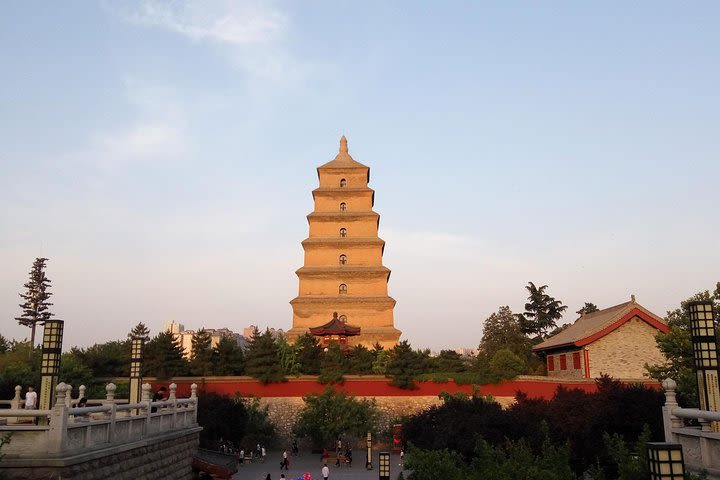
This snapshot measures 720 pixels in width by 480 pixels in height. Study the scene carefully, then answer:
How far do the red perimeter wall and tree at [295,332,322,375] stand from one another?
2.58 ft

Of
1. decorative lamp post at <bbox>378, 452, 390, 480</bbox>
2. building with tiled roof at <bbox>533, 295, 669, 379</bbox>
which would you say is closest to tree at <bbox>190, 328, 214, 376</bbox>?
decorative lamp post at <bbox>378, 452, 390, 480</bbox>

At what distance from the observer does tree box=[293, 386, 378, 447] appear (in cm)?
2894

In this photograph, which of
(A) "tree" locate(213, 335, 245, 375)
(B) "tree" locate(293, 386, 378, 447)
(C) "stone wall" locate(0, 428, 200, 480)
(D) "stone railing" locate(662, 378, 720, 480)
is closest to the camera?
(D) "stone railing" locate(662, 378, 720, 480)

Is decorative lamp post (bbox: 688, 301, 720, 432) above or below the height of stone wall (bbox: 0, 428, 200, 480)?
above

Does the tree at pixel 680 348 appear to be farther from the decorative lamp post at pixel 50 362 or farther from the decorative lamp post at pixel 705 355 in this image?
the decorative lamp post at pixel 50 362

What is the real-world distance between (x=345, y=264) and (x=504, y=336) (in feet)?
48.4

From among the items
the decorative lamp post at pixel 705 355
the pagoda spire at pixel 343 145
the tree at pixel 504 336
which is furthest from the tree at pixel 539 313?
the decorative lamp post at pixel 705 355

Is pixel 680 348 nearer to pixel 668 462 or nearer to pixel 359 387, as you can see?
pixel 359 387

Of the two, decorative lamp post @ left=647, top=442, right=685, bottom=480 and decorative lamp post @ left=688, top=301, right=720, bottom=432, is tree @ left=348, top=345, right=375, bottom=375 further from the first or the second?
decorative lamp post @ left=647, top=442, right=685, bottom=480

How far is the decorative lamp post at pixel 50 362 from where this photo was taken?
14219 millimetres

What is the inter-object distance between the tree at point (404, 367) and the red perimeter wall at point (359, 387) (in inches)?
18.8

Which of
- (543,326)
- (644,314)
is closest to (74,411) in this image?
(644,314)

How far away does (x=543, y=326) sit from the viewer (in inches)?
2096

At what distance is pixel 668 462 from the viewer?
20.4 ft
